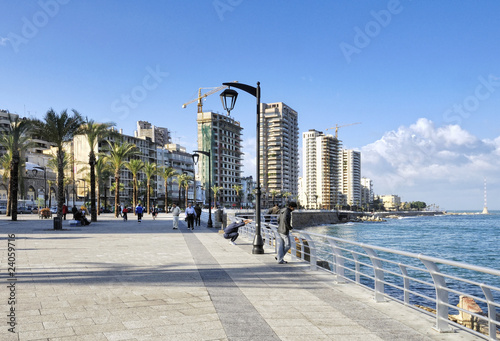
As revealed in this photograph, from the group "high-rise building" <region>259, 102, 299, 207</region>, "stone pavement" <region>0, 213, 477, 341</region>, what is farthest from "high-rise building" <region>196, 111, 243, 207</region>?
"stone pavement" <region>0, 213, 477, 341</region>

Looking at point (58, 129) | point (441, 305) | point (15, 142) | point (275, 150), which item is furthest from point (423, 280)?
point (275, 150)

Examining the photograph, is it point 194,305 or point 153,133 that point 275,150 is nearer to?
point 153,133

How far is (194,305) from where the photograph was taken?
669cm

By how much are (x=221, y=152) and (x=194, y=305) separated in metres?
143

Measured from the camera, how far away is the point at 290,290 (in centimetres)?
795

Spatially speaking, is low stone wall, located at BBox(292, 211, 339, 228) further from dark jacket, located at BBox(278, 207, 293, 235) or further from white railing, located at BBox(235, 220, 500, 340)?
dark jacket, located at BBox(278, 207, 293, 235)

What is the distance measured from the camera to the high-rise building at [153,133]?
146400 mm

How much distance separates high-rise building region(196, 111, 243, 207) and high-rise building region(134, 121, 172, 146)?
1422 centimetres

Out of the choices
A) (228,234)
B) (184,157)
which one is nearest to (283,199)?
(184,157)

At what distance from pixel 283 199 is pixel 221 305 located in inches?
6964

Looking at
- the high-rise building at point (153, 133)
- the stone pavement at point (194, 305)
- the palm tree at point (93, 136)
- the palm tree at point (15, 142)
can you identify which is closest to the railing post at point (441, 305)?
the stone pavement at point (194, 305)

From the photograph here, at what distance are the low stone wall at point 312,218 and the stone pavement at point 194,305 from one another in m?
73.1

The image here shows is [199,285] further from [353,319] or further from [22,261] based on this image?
[22,261]

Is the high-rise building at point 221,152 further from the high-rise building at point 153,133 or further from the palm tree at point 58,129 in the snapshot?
the palm tree at point 58,129
